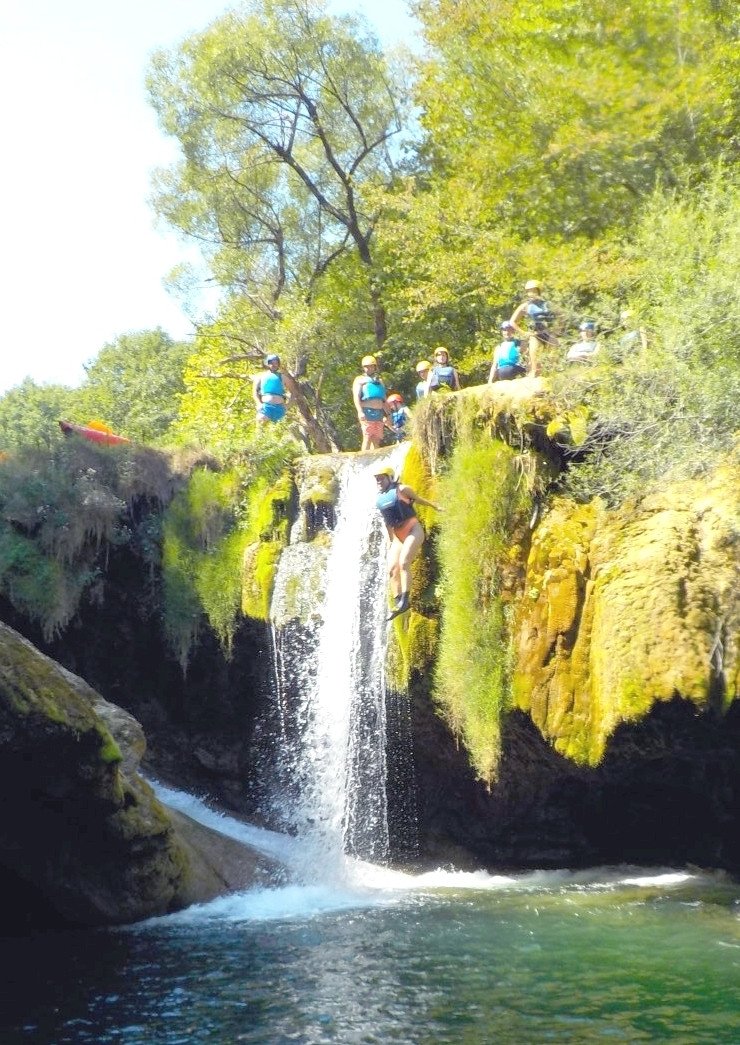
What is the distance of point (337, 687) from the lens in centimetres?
1530

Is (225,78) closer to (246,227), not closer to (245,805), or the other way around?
(246,227)

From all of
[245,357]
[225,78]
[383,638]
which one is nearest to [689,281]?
[383,638]

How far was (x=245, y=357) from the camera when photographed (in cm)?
2592

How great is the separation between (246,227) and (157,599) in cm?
1370

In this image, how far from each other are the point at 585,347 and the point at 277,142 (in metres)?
→ 14.6

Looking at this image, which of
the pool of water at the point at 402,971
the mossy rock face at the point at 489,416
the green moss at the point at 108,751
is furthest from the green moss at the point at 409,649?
the green moss at the point at 108,751

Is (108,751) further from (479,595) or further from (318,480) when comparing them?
(318,480)

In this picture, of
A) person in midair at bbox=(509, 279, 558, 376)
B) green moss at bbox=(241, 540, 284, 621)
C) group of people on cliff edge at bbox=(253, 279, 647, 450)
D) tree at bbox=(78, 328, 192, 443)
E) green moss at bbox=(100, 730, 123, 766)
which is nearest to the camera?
green moss at bbox=(100, 730, 123, 766)

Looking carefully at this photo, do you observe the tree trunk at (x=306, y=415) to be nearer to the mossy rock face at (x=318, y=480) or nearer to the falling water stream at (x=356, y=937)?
the mossy rock face at (x=318, y=480)

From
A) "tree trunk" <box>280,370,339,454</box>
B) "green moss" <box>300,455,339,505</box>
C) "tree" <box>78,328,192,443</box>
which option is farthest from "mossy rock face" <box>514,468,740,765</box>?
"tree" <box>78,328,192,443</box>

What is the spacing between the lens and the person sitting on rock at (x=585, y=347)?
14.3 meters

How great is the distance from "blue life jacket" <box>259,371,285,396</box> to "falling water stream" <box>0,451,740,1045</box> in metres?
2.86

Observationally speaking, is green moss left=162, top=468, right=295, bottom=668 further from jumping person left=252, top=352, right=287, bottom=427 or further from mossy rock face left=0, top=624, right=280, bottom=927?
mossy rock face left=0, top=624, right=280, bottom=927

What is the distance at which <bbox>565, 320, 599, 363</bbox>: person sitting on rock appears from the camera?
1426 centimetres
